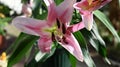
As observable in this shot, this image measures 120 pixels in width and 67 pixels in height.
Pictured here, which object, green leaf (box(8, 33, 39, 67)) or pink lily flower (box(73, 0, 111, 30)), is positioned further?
green leaf (box(8, 33, 39, 67))

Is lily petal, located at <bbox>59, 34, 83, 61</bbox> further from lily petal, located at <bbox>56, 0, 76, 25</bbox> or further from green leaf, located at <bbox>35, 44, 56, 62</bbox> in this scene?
green leaf, located at <bbox>35, 44, 56, 62</bbox>

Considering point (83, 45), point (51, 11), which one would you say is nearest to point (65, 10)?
point (51, 11)

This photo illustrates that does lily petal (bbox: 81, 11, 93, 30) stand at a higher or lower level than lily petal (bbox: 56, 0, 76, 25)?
lower

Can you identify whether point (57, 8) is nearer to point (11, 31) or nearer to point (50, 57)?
point (50, 57)

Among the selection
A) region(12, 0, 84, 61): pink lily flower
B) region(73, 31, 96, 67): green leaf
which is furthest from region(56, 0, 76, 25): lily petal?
region(73, 31, 96, 67): green leaf

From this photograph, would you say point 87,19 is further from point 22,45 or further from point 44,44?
point 22,45

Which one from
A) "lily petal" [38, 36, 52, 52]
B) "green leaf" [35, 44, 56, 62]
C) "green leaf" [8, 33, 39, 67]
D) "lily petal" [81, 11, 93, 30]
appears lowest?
"green leaf" [35, 44, 56, 62]

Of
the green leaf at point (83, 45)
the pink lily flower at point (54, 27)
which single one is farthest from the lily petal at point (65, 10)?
the green leaf at point (83, 45)
